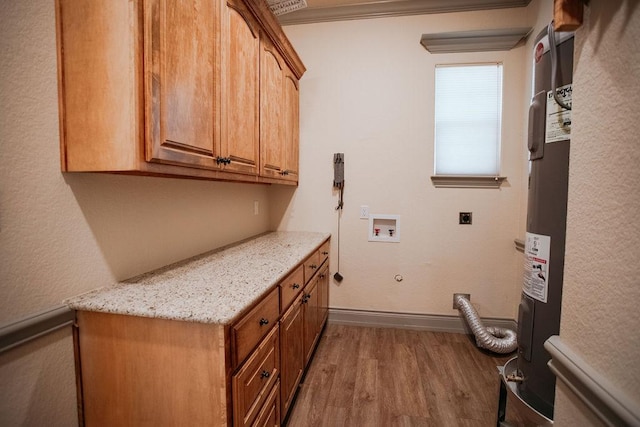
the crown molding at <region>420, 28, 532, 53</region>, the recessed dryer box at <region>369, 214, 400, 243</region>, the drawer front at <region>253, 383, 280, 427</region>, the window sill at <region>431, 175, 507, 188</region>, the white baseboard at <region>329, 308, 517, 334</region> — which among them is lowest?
the white baseboard at <region>329, 308, 517, 334</region>

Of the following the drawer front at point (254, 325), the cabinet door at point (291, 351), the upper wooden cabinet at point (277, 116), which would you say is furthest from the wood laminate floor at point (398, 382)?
the upper wooden cabinet at point (277, 116)

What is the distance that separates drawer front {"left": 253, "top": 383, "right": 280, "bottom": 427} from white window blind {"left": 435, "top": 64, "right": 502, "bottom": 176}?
87.1 inches

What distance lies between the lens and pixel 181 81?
111 cm

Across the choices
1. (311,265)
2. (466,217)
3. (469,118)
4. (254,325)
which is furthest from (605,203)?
(469,118)

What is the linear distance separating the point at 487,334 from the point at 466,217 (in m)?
0.97

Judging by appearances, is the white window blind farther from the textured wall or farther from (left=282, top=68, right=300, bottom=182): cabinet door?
the textured wall

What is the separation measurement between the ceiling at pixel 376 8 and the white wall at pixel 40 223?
86.6 inches

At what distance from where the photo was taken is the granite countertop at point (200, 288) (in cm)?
94

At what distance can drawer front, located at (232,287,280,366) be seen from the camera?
0.99 m

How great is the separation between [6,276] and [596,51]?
1646 mm

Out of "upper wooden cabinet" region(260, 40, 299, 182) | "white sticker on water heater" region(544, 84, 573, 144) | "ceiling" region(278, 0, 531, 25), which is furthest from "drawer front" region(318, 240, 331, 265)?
"ceiling" region(278, 0, 531, 25)

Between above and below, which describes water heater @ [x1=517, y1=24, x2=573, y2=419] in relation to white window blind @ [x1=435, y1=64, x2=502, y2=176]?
below

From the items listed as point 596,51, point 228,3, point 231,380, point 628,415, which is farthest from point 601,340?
point 228,3

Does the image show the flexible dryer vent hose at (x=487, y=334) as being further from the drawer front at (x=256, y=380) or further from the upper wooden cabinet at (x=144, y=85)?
the upper wooden cabinet at (x=144, y=85)
